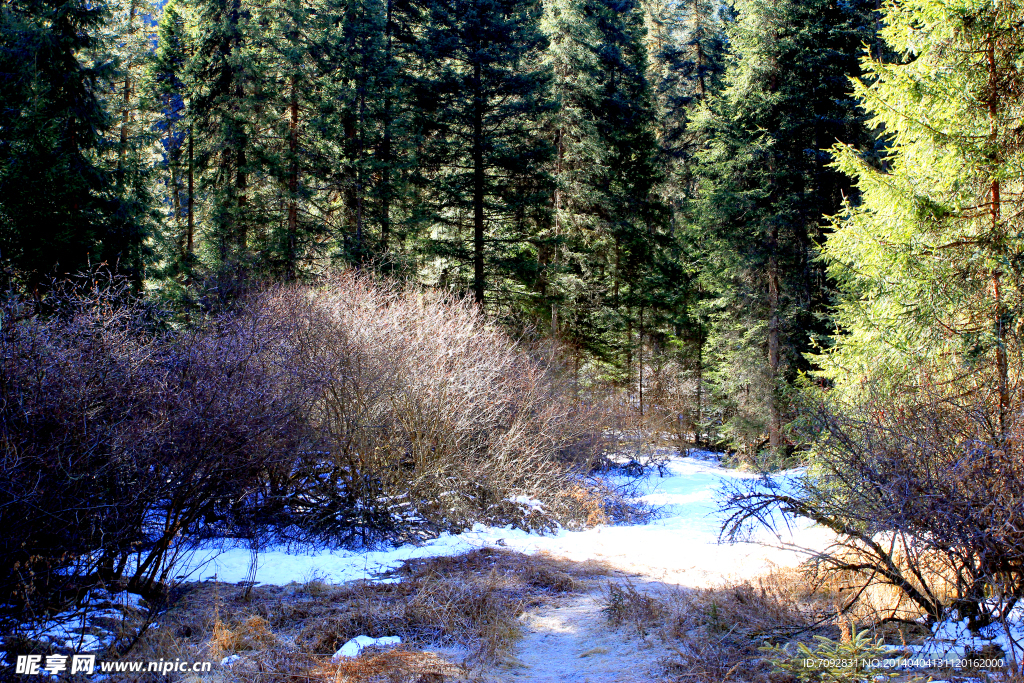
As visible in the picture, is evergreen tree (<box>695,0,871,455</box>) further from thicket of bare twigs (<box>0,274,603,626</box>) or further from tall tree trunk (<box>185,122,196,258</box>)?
tall tree trunk (<box>185,122,196,258</box>)

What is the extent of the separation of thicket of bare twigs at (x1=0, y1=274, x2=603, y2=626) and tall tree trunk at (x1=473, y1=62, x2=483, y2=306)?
4.65 meters

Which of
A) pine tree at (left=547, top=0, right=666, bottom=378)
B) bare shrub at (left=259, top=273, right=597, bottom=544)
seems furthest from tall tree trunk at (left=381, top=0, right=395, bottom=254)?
bare shrub at (left=259, top=273, right=597, bottom=544)

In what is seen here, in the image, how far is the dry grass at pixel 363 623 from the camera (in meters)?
4.71

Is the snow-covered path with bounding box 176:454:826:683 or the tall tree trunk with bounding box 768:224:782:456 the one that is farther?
the tall tree trunk with bounding box 768:224:782:456

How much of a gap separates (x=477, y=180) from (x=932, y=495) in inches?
710

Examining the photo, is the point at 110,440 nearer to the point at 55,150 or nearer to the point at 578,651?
the point at 578,651

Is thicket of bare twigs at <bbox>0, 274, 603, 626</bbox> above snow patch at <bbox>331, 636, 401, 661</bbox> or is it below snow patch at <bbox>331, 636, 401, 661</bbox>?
above

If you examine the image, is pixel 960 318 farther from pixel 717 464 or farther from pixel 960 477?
pixel 717 464

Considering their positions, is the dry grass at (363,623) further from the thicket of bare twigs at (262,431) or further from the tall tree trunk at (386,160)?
the tall tree trunk at (386,160)

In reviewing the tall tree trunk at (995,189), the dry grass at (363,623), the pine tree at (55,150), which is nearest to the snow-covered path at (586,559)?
the dry grass at (363,623)

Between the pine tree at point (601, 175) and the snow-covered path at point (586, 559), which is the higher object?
the pine tree at point (601, 175)

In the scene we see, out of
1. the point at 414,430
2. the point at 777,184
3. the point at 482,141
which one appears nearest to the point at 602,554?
the point at 414,430

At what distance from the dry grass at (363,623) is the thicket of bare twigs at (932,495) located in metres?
2.57

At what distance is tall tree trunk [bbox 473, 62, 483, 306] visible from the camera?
20453 millimetres
